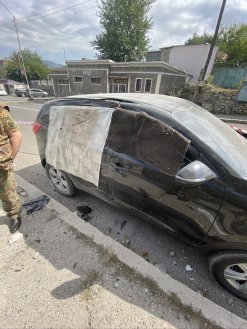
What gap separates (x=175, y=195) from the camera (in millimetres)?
1821

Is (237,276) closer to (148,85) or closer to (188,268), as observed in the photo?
(188,268)

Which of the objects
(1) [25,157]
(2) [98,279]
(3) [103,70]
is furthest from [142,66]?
(2) [98,279]

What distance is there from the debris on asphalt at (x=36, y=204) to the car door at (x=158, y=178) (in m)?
1.39

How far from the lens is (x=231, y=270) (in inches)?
70.2

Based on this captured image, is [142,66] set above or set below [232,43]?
below

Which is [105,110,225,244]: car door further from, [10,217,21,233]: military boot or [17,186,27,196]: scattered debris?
[17,186,27,196]: scattered debris

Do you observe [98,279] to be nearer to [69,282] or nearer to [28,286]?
[69,282]

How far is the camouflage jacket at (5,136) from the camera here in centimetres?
206

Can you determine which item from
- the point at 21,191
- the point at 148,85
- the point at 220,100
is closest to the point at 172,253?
the point at 21,191

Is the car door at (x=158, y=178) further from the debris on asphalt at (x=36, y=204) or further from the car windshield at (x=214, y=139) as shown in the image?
the debris on asphalt at (x=36, y=204)

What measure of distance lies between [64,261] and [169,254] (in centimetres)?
125

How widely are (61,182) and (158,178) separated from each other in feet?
6.16

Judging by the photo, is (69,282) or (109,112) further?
(109,112)

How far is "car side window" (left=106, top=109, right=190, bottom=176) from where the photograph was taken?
175cm
